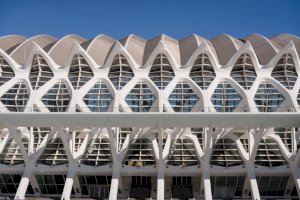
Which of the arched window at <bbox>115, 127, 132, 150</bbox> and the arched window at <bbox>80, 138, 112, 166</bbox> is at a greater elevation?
the arched window at <bbox>115, 127, 132, 150</bbox>

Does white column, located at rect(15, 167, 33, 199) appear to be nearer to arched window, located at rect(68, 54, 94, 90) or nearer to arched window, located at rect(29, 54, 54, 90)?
arched window, located at rect(29, 54, 54, 90)

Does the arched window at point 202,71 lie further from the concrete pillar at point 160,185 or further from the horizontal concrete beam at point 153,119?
→ the concrete pillar at point 160,185

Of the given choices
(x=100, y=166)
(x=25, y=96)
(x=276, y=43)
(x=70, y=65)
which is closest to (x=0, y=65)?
(x=25, y=96)

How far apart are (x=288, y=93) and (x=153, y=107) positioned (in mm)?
15568

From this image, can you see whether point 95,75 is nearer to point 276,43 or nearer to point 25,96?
point 25,96

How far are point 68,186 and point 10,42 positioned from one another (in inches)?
1217

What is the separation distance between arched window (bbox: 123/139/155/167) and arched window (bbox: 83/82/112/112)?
5.81 m

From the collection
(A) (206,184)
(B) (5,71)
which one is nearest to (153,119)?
(A) (206,184)

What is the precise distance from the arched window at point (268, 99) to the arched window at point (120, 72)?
15994 millimetres

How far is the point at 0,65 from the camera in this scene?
48531mm

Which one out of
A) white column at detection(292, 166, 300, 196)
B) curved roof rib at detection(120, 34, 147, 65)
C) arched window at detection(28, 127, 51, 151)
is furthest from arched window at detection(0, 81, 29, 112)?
white column at detection(292, 166, 300, 196)

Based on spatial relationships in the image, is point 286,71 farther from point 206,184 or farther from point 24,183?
point 24,183

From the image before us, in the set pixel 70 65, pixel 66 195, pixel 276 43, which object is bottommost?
pixel 66 195

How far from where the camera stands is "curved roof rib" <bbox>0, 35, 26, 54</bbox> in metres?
56.5
